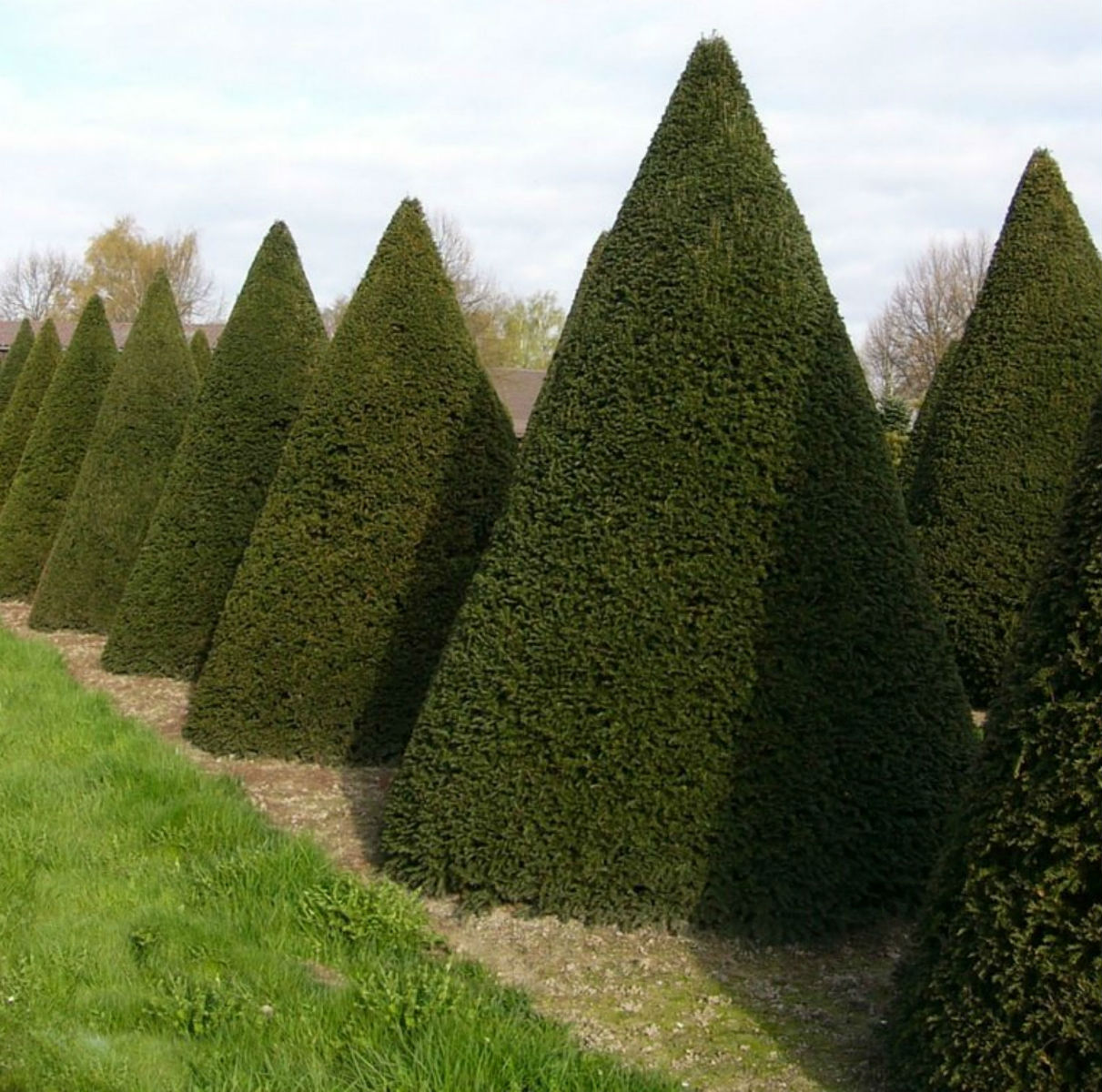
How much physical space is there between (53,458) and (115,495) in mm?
3144

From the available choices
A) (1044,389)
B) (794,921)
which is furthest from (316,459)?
(1044,389)

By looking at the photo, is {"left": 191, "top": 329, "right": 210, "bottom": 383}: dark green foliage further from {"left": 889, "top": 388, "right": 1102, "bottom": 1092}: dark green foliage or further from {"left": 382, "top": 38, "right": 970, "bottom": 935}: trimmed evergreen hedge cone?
{"left": 889, "top": 388, "right": 1102, "bottom": 1092}: dark green foliage

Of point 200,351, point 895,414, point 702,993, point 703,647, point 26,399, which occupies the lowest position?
point 702,993

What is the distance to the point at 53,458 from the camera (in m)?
15.4

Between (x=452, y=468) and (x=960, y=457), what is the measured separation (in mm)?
3909

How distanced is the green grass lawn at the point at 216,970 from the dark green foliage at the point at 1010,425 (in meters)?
5.47

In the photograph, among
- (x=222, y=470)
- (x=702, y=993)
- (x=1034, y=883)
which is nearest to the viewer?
(x=1034, y=883)

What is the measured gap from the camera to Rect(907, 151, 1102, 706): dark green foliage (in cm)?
909

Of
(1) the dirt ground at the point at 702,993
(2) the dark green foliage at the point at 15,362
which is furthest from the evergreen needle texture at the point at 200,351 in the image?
(1) the dirt ground at the point at 702,993

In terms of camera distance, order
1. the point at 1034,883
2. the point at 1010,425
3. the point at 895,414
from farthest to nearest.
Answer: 1. the point at 895,414
2. the point at 1010,425
3. the point at 1034,883

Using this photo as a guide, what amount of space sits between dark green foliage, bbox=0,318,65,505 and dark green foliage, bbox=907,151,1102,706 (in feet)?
44.5

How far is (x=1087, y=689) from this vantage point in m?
3.11

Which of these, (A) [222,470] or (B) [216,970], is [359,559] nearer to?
(A) [222,470]

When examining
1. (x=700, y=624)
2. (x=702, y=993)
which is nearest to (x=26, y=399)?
(x=700, y=624)
